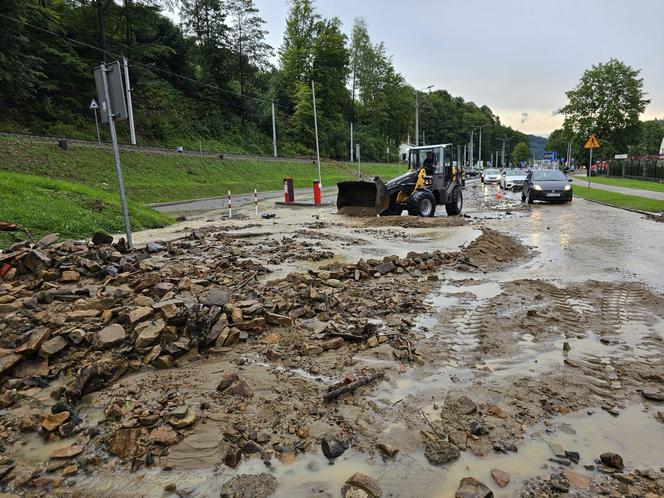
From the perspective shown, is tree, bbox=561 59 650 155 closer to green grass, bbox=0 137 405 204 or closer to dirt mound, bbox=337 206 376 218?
green grass, bbox=0 137 405 204

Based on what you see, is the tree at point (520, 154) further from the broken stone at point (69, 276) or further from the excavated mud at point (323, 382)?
the broken stone at point (69, 276)

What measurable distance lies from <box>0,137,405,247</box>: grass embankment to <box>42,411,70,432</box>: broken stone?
8.04 meters

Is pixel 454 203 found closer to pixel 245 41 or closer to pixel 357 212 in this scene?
pixel 357 212

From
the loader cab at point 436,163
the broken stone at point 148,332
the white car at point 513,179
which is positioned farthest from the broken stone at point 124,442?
the white car at point 513,179

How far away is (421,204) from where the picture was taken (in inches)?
616

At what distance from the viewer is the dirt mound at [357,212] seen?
16.0 meters

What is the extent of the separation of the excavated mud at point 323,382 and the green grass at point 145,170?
54.1 feet

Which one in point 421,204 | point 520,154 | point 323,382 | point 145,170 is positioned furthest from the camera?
point 520,154

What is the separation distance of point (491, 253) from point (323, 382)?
6.40 metres

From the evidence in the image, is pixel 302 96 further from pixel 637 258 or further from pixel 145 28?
pixel 637 258

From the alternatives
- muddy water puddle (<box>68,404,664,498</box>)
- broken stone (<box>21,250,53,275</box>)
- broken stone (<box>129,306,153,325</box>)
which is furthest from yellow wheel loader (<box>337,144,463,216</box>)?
muddy water puddle (<box>68,404,664,498</box>)

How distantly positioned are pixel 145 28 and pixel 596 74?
56690 millimetres

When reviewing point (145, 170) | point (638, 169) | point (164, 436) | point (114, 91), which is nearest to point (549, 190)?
point (114, 91)

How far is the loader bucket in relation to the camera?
15.6 metres
